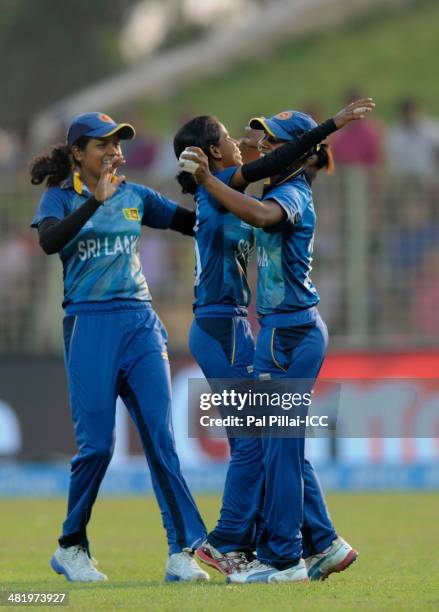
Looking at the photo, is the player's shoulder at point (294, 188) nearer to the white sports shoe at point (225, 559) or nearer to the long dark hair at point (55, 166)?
the long dark hair at point (55, 166)

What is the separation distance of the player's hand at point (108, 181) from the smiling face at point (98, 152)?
104 mm

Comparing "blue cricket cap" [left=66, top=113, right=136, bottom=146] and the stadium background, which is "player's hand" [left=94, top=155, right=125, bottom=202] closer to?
"blue cricket cap" [left=66, top=113, right=136, bottom=146]

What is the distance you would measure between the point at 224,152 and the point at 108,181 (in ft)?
2.13

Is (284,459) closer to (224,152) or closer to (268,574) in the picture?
(268,574)

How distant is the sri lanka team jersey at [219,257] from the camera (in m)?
8.22

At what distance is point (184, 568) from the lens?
26.9 feet

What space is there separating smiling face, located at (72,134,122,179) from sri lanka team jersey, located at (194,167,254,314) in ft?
1.94

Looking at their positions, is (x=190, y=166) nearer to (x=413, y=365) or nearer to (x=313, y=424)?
(x=313, y=424)

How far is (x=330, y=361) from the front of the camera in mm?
16656

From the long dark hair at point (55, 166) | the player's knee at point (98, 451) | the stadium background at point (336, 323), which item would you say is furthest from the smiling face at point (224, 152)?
the stadium background at point (336, 323)

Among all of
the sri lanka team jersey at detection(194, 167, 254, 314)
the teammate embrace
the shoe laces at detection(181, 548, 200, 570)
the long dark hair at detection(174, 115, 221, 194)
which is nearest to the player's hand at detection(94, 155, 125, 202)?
the teammate embrace

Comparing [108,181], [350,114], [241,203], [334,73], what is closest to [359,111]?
[350,114]

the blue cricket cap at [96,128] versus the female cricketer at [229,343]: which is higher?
the blue cricket cap at [96,128]

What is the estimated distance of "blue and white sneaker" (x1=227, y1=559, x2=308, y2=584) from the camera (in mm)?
7910
